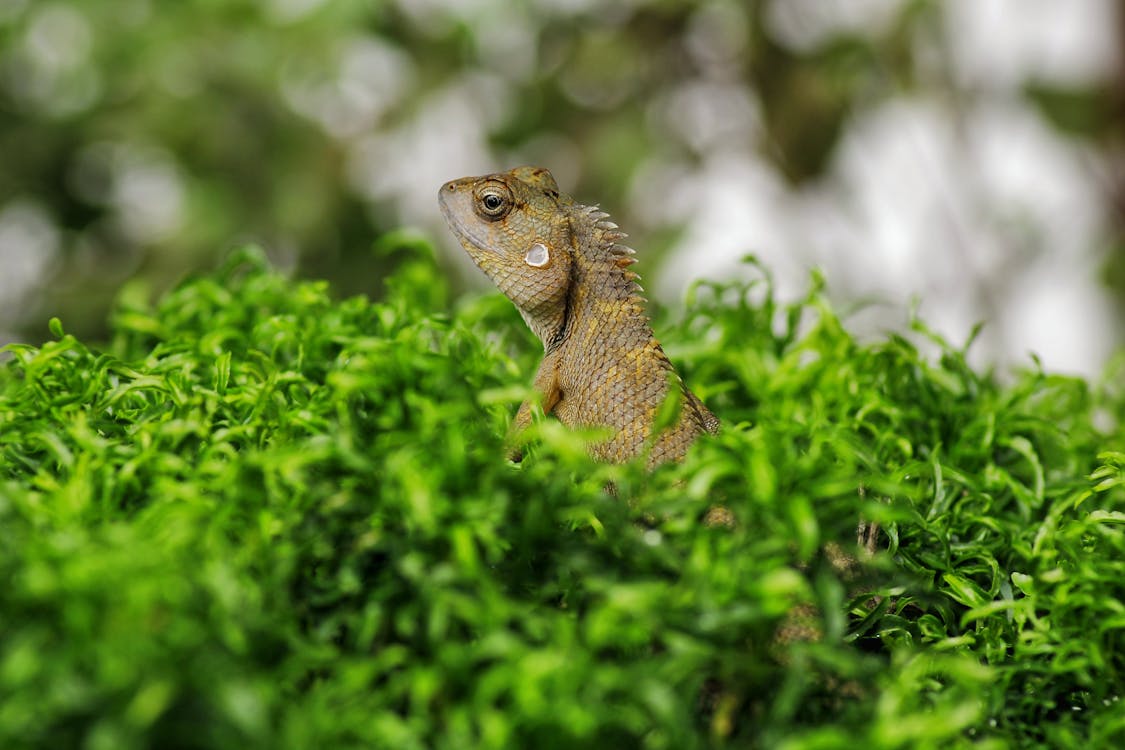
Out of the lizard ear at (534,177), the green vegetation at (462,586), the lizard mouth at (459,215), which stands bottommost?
the green vegetation at (462,586)

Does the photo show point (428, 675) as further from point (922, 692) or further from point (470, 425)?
point (922, 692)

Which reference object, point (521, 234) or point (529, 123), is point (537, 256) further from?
point (529, 123)

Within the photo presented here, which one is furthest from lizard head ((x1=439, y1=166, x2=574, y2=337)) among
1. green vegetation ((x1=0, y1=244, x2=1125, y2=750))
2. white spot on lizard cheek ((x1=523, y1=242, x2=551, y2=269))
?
green vegetation ((x1=0, y1=244, x2=1125, y2=750))

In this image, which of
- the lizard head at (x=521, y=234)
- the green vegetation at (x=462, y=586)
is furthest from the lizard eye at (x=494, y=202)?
the green vegetation at (x=462, y=586)

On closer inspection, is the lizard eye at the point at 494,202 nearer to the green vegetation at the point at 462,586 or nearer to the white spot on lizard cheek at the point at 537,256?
the white spot on lizard cheek at the point at 537,256

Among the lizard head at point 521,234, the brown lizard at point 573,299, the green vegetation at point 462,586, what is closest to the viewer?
the green vegetation at point 462,586

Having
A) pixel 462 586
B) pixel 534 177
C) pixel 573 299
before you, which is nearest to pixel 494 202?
pixel 534 177

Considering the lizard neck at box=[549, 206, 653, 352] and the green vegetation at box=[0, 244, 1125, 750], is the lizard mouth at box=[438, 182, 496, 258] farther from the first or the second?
the green vegetation at box=[0, 244, 1125, 750]

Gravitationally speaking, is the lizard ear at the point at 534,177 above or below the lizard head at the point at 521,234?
above
